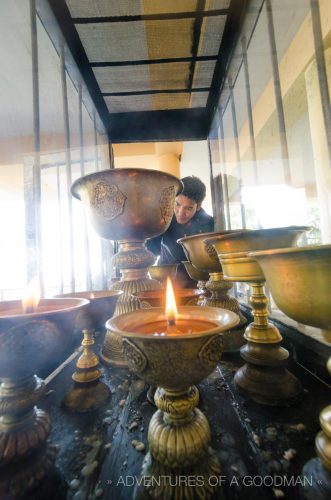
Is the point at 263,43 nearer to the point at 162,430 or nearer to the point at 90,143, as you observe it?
the point at 90,143

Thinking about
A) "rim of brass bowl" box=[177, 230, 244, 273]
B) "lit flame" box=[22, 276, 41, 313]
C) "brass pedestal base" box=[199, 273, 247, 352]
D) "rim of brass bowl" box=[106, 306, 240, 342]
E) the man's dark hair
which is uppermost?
the man's dark hair

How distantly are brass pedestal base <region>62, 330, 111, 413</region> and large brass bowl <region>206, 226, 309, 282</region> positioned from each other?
1.49 feet

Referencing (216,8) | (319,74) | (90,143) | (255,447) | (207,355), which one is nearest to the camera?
(207,355)

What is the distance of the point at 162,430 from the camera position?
0.40 meters

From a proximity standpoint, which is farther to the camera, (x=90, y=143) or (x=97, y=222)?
(x=90, y=143)

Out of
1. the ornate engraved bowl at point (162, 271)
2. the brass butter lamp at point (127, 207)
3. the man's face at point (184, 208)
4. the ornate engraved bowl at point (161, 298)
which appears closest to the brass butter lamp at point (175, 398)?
the ornate engraved bowl at point (161, 298)

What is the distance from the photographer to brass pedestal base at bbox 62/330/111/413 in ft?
1.95

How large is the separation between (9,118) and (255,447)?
80.8 inches

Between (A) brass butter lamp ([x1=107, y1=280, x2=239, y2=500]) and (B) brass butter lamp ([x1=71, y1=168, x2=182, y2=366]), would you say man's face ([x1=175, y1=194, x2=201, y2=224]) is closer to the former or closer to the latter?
(B) brass butter lamp ([x1=71, y1=168, x2=182, y2=366])

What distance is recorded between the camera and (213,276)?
1.00m

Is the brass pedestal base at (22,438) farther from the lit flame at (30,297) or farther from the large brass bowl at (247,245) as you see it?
the large brass bowl at (247,245)

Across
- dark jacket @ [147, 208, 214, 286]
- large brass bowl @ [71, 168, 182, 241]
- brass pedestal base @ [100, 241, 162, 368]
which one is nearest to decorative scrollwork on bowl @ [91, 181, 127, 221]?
large brass bowl @ [71, 168, 182, 241]

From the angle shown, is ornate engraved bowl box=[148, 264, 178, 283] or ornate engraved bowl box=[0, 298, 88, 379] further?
ornate engraved bowl box=[148, 264, 178, 283]

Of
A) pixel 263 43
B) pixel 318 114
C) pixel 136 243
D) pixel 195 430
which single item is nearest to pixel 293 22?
pixel 263 43
